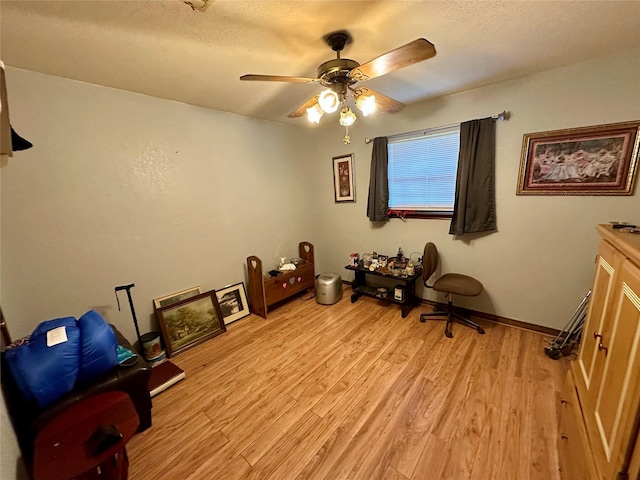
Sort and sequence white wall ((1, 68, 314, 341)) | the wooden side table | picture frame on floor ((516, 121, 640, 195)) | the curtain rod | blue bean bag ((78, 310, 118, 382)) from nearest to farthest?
the wooden side table < blue bean bag ((78, 310, 118, 382)) < white wall ((1, 68, 314, 341)) < picture frame on floor ((516, 121, 640, 195)) < the curtain rod

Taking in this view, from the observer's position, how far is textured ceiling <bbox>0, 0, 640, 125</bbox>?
1263mm

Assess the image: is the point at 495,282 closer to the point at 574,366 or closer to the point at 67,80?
the point at 574,366

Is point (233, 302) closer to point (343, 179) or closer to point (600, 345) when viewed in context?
point (343, 179)

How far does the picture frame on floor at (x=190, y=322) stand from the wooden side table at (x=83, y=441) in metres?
1.11

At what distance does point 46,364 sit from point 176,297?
128 cm

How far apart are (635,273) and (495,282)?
62.7 inches

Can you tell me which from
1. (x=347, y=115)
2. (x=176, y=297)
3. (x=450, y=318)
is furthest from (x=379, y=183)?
(x=176, y=297)

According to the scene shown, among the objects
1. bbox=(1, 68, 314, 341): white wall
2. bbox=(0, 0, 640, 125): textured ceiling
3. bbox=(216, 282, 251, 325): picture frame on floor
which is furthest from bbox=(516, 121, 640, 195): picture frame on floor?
bbox=(216, 282, 251, 325): picture frame on floor

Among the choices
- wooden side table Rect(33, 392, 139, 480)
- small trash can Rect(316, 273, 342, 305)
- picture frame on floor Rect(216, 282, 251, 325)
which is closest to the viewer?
wooden side table Rect(33, 392, 139, 480)

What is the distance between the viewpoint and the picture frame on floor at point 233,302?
9.32 ft

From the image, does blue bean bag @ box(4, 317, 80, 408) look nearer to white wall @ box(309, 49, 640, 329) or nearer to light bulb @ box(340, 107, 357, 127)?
light bulb @ box(340, 107, 357, 127)

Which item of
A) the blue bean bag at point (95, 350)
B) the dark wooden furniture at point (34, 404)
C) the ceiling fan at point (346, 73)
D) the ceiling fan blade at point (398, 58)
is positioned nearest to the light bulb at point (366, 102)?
the ceiling fan at point (346, 73)

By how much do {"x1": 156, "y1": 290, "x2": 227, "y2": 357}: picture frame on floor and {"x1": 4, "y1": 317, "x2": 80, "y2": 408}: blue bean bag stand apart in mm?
1019

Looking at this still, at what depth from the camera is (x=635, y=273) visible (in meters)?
1.08
